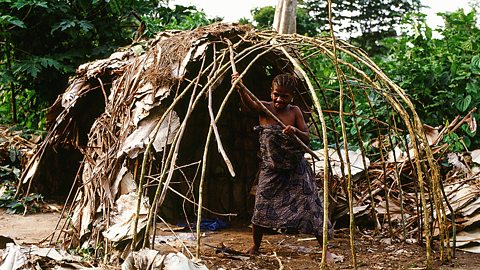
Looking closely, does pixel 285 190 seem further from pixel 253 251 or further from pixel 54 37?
pixel 54 37

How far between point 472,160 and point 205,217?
8.88 feet

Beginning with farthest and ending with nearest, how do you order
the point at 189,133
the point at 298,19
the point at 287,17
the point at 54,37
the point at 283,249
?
the point at 298,19 → the point at 287,17 → the point at 54,37 → the point at 189,133 → the point at 283,249

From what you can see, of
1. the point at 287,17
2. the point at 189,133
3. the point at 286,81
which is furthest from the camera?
the point at 287,17

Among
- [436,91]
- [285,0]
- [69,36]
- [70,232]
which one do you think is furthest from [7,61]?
[436,91]

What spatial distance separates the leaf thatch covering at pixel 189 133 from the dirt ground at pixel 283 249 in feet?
0.75

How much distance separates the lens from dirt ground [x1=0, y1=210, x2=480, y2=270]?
360cm

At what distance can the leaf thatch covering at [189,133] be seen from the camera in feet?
10.1

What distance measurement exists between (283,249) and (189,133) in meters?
1.55

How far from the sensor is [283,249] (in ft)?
13.5


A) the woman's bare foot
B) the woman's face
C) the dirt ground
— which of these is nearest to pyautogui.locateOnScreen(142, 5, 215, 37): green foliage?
the dirt ground

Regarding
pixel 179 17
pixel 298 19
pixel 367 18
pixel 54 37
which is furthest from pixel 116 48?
pixel 367 18

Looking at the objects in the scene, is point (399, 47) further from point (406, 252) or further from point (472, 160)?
point (406, 252)

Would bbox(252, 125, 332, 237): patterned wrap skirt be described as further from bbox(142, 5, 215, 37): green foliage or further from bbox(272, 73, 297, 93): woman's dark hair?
bbox(142, 5, 215, 37): green foliage

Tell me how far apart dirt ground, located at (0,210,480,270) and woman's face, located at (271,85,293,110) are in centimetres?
102
